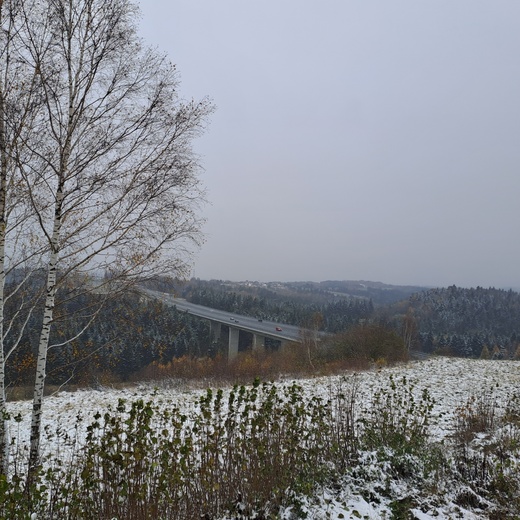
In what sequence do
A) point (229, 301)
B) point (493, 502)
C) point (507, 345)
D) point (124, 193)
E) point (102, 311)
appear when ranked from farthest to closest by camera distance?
point (229, 301)
point (507, 345)
point (102, 311)
point (124, 193)
point (493, 502)

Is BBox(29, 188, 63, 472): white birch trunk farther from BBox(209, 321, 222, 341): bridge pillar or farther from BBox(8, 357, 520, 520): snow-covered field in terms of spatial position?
BBox(209, 321, 222, 341): bridge pillar

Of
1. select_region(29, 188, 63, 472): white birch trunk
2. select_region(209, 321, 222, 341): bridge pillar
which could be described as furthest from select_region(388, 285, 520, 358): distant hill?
select_region(29, 188, 63, 472): white birch trunk

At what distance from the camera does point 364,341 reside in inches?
969

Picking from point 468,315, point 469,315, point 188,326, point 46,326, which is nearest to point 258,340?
point 188,326

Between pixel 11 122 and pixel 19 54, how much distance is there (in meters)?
0.88

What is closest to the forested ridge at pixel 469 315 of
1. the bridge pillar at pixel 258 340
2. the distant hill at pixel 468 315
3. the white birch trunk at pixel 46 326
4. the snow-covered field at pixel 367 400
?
the distant hill at pixel 468 315

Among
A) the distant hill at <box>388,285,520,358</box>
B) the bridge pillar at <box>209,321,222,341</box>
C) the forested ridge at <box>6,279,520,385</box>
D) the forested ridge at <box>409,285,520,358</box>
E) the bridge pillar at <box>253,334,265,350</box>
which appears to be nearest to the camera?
the forested ridge at <box>6,279,520,385</box>

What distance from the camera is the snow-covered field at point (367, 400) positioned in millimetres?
3766

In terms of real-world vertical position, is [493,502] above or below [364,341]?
above

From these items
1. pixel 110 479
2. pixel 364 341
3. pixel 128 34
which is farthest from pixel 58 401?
pixel 364 341

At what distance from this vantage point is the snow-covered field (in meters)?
3.77

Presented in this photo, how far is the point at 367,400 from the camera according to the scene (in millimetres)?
8602

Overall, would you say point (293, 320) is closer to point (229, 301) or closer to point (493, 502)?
point (229, 301)

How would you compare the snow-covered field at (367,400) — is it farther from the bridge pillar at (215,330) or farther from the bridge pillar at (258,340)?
the bridge pillar at (215,330)
